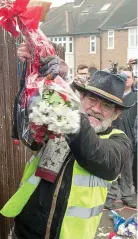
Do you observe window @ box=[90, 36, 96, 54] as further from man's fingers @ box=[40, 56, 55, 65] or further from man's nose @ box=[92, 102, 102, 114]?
man's fingers @ box=[40, 56, 55, 65]

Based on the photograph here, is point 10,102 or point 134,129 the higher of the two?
point 10,102

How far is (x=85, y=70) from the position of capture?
6.39 m

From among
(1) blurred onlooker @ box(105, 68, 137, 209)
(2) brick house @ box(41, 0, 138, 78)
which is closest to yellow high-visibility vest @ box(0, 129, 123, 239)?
(1) blurred onlooker @ box(105, 68, 137, 209)

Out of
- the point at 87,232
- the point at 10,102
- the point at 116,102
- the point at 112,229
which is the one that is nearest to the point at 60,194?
the point at 87,232

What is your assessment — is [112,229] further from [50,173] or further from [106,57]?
[106,57]

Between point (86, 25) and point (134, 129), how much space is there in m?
35.5

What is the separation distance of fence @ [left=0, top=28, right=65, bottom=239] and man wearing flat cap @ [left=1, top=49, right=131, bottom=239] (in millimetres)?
888

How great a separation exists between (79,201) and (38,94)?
2.51 ft

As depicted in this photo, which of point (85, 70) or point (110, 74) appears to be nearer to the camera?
point (110, 74)

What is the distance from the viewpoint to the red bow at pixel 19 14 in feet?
5.45

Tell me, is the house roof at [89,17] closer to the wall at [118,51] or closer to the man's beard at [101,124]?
the wall at [118,51]

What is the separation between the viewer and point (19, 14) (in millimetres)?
1688

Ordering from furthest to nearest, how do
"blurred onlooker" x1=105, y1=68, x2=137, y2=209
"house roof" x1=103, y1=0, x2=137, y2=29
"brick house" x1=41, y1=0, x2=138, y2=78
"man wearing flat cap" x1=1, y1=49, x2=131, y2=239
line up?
1. "house roof" x1=103, y1=0, x2=137, y2=29
2. "brick house" x1=41, y1=0, x2=138, y2=78
3. "blurred onlooker" x1=105, y1=68, x2=137, y2=209
4. "man wearing flat cap" x1=1, y1=49, x2=131, y2=239

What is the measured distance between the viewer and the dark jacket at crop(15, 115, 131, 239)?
183 centimetres
